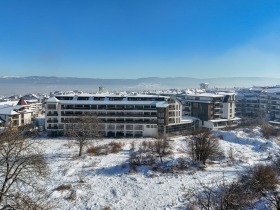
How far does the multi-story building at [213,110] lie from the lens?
206 ft

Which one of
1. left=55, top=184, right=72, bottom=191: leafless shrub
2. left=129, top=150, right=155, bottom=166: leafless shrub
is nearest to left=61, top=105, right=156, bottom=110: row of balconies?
left=129, top=150, right=155, bottom=166: leafless shrub

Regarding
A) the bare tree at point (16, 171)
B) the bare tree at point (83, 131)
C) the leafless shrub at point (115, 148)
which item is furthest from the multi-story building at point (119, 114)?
the bare tree at point (16, 171)

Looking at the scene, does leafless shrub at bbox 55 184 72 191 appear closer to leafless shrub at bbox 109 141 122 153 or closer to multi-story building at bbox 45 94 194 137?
leafless shrub at bbox 109 141 122 153

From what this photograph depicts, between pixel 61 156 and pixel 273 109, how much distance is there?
65509mm

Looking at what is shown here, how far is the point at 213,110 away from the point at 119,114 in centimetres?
2373

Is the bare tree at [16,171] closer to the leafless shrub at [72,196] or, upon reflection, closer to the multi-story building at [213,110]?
the leafless shrub at [72,196]

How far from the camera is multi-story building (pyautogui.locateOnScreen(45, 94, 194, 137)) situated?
53.4 m

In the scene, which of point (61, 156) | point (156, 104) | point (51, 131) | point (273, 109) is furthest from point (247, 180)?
point (273, 109)

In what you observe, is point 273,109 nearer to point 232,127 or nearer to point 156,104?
point 232,127

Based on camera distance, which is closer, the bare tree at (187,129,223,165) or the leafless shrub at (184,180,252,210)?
the leafless shrub at (184,180,252,210)

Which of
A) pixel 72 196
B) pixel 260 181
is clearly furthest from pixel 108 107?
pixel 260 181

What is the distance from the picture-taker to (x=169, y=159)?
32.3 meters

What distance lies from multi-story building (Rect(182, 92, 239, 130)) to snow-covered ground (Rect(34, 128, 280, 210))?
2258 centimetres

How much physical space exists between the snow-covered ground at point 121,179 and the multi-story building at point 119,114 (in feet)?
45.9
